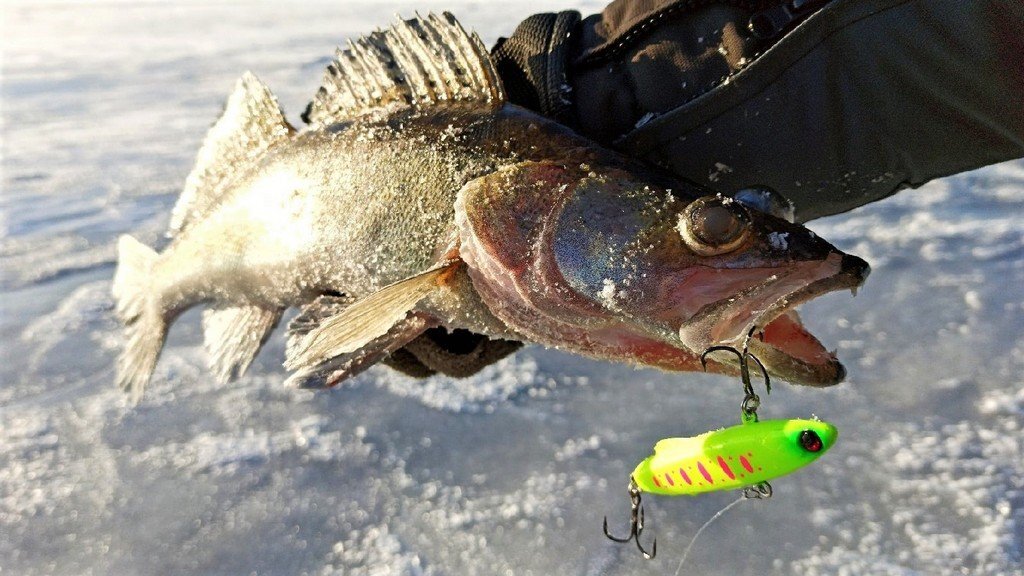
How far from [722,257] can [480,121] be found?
693 mm

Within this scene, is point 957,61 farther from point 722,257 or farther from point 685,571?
point 685,571

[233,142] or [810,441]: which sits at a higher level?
[233,142]

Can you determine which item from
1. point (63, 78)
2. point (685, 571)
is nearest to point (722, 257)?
point (685, 571)

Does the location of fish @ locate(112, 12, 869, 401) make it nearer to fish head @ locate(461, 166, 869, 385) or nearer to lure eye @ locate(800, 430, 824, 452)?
fish head @ locate(461, 166, 869, 385)

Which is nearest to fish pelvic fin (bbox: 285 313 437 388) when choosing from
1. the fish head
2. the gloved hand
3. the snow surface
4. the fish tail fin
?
the fish head

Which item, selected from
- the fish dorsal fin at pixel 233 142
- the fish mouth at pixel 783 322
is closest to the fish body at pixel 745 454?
the fish mouth at pixel 783 322

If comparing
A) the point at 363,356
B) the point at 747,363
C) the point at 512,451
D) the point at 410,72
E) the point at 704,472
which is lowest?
the point at 512,451

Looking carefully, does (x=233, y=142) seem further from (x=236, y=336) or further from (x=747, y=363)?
(x=747, y=363)

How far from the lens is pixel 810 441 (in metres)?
1.32

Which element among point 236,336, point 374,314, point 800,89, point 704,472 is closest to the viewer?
point 704,472

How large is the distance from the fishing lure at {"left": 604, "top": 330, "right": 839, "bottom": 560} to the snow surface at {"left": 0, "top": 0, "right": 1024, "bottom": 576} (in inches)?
61.7

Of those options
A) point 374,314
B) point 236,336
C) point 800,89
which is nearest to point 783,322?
point 800,89

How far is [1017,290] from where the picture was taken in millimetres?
4387

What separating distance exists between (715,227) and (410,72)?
961 mm
